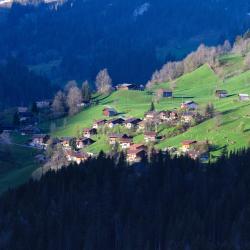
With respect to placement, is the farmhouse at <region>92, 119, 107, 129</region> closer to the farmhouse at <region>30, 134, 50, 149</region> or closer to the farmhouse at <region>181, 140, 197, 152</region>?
the farmhouse at <region>30, 134, 50, 149</region>

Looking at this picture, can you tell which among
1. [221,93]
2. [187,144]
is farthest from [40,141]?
[221,93]

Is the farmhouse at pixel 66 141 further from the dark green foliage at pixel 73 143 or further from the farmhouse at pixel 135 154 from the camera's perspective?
the farmhouse at pixel 135 154

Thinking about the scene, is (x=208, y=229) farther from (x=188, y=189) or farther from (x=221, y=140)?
(x=221, y=140)

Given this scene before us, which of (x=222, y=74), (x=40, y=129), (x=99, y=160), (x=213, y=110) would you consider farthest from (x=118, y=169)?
(x=222, y=74)

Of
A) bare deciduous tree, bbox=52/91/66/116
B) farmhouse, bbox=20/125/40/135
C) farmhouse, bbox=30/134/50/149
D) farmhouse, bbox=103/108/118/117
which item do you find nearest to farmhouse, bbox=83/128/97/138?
farmhouse, bbox=30/134/50/149

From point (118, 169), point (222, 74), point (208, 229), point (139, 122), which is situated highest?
point (222, 74)

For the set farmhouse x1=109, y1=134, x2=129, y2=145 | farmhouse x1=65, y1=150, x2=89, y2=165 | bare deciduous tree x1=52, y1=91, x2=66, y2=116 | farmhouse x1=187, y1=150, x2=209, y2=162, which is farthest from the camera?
bare deciduous tree x1=52, y1=91, x2=66, y2=116
